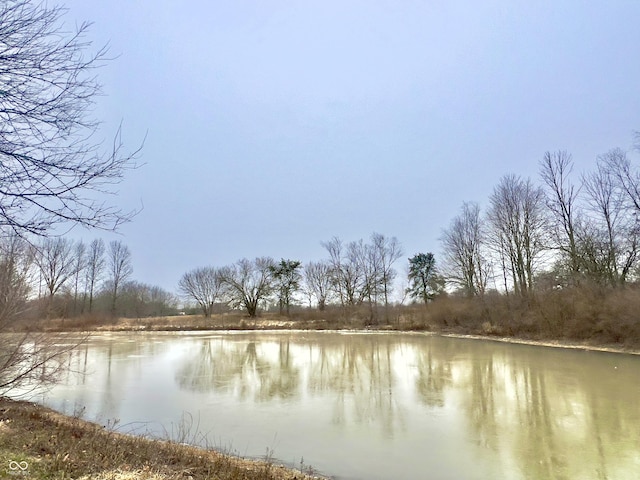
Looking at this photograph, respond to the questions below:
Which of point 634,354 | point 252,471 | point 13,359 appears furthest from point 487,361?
Result: point 13,359

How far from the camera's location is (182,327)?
42625 mm

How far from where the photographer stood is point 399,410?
8539 millimetres

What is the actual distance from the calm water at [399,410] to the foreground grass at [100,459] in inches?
46.6

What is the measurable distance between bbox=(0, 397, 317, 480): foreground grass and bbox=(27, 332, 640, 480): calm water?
3.89 ft

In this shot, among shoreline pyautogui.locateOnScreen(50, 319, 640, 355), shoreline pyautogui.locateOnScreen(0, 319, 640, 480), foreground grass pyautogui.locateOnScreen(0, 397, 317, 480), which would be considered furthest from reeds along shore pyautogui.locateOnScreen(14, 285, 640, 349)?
foreground grass pyautogui.locateOnScreen(0, 397, 317, 480)

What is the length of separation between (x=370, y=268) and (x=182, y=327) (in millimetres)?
23613

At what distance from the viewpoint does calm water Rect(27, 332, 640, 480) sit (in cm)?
566

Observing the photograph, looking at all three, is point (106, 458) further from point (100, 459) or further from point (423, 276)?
point (423, 276)

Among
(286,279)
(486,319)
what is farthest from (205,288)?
(486,319)

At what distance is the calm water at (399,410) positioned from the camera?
5.66 m

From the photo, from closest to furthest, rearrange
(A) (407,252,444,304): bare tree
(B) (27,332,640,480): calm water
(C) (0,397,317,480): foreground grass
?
(C) (0,397,317,480): foreground grass → (B) (27,332,640,480): calm water → (A) (407,252,444,304): bare tree

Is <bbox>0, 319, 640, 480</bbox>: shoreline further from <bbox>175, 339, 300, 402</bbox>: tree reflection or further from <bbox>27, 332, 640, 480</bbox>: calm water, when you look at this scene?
<bbox>175, 339, 300, 402</bbox>: tree reflection

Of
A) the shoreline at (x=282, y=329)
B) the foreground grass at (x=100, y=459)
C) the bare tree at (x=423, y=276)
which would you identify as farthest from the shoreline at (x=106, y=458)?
the bare tree at (x=423, y=276)

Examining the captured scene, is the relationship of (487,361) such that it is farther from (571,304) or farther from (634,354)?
(571,304)
